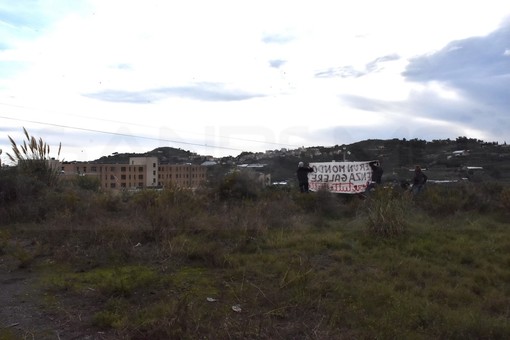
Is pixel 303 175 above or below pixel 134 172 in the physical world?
below

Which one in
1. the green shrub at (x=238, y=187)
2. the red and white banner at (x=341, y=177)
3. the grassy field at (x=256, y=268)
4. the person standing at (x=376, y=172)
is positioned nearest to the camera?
the grassy field at (x=256, y=268)

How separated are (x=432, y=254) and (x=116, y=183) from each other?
10.6 metres

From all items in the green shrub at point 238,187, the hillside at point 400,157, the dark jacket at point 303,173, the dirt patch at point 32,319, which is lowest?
the dirt patch at point 32,319

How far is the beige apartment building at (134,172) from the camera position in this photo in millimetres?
14656

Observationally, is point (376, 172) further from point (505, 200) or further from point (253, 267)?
point (253, 267)

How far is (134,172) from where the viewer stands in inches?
650

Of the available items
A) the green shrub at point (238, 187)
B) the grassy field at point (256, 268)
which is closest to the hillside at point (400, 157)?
the green shrub at point (238, 187)

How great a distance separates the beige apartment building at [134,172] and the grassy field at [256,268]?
8.09 feet

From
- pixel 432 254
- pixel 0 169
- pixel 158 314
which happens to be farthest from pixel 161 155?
pixel 158 314

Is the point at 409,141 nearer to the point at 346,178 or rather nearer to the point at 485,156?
the point at 485,156

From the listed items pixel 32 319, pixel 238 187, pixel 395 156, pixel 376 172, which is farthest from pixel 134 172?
pixel 32 319

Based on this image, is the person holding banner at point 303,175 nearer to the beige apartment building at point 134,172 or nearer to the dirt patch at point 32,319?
the beige apartment building at point 134,172

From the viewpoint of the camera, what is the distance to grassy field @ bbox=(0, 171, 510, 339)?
480cm

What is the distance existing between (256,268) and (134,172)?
1069cm
